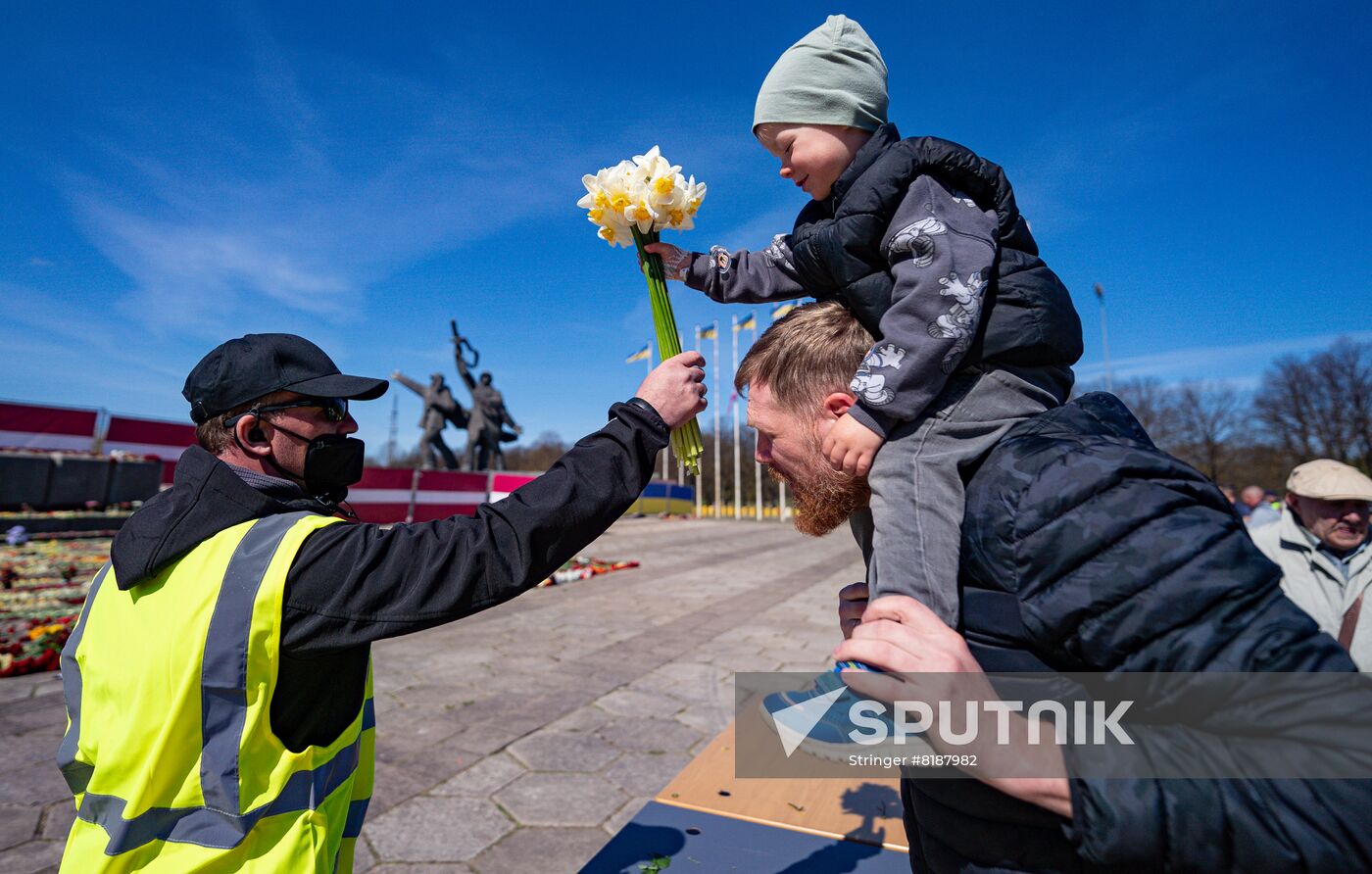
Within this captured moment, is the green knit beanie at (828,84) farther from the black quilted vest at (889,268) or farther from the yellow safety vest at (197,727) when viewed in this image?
the yellow safety vest at (197,727)

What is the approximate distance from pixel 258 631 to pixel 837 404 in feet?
4.07

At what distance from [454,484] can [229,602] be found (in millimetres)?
14580

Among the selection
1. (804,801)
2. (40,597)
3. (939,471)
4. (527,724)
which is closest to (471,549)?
(939,471)

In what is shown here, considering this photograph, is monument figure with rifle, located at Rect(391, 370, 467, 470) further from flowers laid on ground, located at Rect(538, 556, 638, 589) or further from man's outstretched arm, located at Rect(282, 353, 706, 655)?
man's outstretched arm, located at Rect(282, 353, 706, 655)

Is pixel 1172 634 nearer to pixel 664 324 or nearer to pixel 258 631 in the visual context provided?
pixel 664 324

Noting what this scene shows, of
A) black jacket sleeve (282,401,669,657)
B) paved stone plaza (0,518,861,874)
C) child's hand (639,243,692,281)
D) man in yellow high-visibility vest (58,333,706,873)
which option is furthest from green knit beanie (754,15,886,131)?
paved stone plaza (0,518,861,874)

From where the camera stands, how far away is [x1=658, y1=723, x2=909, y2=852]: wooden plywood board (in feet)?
7.47

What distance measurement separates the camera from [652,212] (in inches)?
66.3

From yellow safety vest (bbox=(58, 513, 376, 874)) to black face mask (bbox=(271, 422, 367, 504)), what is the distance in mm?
380

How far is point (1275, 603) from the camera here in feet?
2.81

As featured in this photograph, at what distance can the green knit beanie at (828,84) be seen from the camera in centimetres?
161

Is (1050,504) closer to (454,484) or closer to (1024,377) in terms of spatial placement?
(1024,377)

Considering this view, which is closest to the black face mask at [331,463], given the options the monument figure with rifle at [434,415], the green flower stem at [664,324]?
the green flower stem at [664,324]

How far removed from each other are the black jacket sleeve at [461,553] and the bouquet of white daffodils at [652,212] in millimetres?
208
